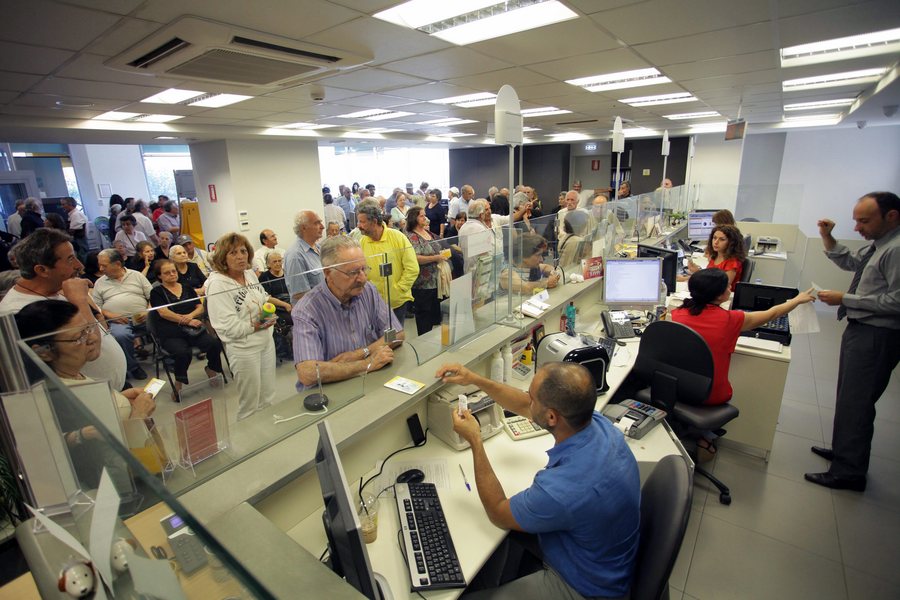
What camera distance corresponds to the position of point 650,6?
7.72 ft

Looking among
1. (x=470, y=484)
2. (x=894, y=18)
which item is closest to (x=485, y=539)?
(x=470, y=484)

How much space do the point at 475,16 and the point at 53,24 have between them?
2192 mm

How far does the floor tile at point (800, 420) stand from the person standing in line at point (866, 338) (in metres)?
0.56

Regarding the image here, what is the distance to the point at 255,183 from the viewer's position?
721cm

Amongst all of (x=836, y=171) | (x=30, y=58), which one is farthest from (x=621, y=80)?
(x=836, y=171)

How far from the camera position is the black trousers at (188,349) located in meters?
1.64

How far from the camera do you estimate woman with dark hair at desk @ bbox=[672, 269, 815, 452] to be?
99.0 inches

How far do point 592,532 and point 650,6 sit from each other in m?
2.65

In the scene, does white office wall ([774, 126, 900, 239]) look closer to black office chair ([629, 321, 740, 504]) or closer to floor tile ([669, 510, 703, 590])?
black office chair ([629, 321, 740, 504])

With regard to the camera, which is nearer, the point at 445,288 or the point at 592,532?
the point at 592,532

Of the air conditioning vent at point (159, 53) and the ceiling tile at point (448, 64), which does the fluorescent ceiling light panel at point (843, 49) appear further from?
the air conditioning vent at point (159, 53)

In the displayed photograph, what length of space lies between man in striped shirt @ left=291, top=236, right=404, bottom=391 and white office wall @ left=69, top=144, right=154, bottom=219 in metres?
12.3

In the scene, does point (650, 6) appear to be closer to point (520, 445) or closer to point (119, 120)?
point (520, 445)

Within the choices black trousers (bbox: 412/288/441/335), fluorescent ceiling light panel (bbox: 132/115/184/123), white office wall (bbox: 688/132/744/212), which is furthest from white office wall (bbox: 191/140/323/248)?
white office wall (bbox: 688/132/744/212)
